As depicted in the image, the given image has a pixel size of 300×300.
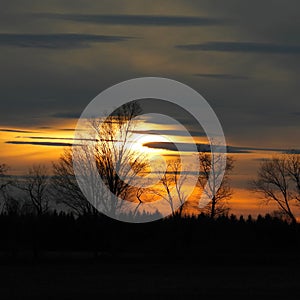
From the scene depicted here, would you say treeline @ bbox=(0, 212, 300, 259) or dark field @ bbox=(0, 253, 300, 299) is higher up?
treeline @ bbox=(0, 212, 300, 259)

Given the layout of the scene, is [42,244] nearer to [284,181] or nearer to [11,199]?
[11,199]

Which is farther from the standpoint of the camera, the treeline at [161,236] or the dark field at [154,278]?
the treeline at [161,236]

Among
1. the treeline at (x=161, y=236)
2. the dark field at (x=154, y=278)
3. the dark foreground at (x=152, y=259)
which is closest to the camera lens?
the dark field at (x=154, y=278)

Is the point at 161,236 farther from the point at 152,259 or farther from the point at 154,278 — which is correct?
the point at 154,278

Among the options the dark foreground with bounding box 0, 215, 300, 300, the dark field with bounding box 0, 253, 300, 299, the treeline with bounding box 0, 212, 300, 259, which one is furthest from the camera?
the treeline with bounding box 0, 212, 300, 259

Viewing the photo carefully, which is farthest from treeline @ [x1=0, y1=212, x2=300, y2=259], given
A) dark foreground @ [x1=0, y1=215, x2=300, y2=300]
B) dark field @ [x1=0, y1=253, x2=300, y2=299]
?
dark field @ [x1=0, y1=253, x2=300, y2=299]

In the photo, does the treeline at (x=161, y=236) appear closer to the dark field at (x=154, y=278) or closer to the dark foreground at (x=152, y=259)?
the dark foreground at (x=152, y=259)

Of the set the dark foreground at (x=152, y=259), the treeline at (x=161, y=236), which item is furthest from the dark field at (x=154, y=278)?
the treeline at (x=161, y=236)

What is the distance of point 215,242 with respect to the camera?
254 feet

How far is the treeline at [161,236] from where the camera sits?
6875 centimetres

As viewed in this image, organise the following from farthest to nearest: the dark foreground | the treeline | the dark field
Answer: the treeline < the dark foreground < the dark field

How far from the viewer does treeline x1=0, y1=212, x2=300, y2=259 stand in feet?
226

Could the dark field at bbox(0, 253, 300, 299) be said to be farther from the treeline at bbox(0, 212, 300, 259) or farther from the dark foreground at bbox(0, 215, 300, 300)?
the treeline at bbox(0, 212, 300, 259)

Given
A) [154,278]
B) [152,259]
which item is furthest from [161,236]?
[154,278]
